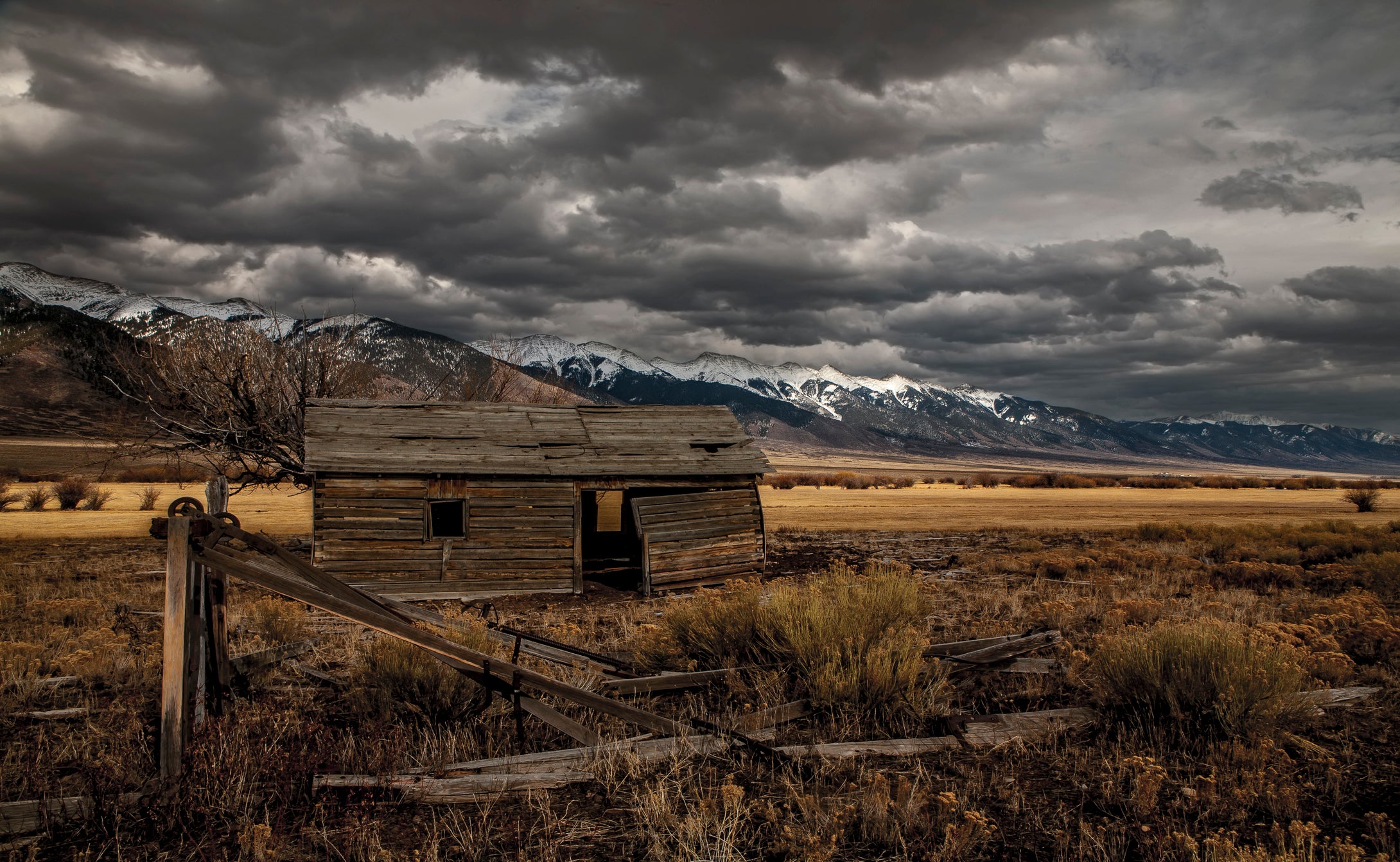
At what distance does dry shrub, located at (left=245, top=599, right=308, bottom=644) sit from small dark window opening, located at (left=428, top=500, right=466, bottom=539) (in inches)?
184

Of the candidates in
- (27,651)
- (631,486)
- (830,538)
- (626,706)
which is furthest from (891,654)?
(830,538)

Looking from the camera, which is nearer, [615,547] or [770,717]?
[770,717]

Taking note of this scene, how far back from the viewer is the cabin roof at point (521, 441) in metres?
15.2

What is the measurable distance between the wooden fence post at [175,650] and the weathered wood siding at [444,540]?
10.7 m

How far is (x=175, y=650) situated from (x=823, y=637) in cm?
448

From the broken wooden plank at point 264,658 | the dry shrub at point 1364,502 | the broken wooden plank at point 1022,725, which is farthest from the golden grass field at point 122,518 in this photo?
the dry shrub at point 1364,502

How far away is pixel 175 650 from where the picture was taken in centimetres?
435

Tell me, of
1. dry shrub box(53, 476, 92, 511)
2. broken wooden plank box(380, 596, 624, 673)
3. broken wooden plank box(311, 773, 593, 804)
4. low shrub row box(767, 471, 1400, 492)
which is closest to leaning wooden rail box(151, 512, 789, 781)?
broken wooden plank box(311, 773, 593, 804)

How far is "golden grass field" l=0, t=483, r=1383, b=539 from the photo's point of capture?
2861 centimetres

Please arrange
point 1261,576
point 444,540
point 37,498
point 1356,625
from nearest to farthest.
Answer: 1. point 1356,625
2. point 1261,576
3. point 444,540
4. point 37,498

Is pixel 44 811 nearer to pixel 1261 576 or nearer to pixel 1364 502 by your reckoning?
pixel 1261 576

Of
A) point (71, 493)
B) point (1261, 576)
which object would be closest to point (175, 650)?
point (1261, 576)

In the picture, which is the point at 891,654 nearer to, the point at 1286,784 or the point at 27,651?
the point at 1286,784

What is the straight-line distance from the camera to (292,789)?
451cm
